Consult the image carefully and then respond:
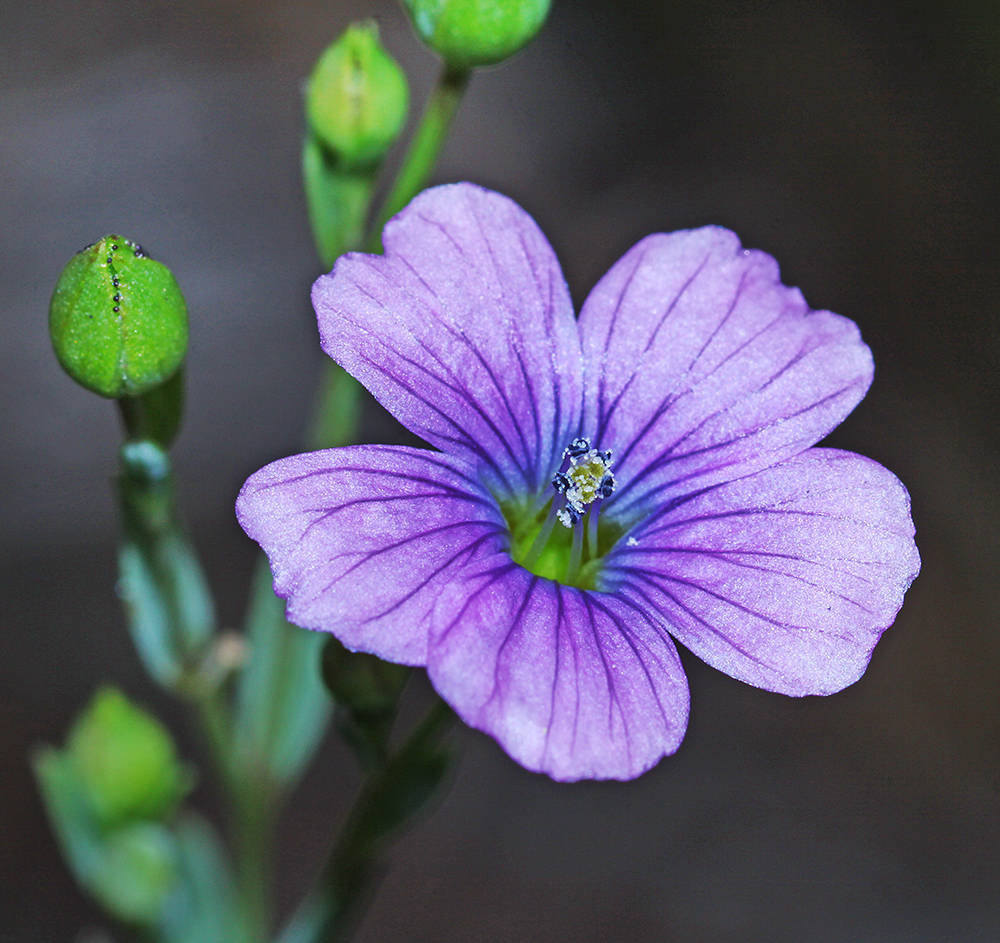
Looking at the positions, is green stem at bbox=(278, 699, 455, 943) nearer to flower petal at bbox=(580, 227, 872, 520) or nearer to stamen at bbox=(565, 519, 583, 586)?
stamen at bbox=(565, 519, 583, 586)

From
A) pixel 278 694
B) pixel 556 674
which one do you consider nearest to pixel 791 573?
pixel 556 674

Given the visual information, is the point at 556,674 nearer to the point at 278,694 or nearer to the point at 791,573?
the point at 791,573

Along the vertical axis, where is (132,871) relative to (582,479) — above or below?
below

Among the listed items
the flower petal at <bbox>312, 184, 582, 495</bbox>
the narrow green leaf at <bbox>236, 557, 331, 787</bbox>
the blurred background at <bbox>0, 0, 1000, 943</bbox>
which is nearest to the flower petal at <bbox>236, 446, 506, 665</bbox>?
the flower petal at <bbox>312, 184, 582, 495</bbox>

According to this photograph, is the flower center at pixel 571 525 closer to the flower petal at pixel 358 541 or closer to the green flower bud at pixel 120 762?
the flower petal at pixel 358 541

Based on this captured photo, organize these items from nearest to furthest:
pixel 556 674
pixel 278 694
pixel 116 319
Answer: pixel 556 674
pixel 116 319
pixel 278 694

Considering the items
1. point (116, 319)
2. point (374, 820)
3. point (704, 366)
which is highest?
point (116, 319)

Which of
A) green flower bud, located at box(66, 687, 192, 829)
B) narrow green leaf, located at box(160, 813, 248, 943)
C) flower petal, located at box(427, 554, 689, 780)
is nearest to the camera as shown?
flower petal, located at box(427, 554, 689, 780)
